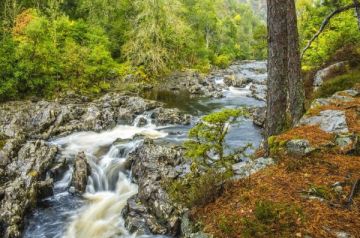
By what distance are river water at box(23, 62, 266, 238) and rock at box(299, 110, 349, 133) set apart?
465cm

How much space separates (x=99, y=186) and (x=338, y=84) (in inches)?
358

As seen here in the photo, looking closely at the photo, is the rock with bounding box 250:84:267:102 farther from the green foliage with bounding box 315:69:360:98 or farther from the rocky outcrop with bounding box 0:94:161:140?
the green foliage with bounding box 315:69:360:98

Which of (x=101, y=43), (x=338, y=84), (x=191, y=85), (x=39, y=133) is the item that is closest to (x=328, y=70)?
(x=338, y=84)

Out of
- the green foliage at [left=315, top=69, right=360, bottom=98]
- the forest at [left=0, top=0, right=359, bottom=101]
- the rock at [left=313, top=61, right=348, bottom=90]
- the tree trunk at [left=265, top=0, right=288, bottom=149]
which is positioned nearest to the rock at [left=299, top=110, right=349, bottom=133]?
the tree trunk at [left=265, top=0, right=288, bottom=149]

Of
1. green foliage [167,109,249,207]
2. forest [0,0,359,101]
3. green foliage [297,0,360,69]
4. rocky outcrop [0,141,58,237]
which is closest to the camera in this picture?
green foliage [167,109,249,207]

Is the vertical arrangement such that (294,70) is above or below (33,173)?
above

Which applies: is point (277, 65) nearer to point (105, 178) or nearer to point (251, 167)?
point (251, 167)

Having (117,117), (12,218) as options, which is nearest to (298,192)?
(12,218)

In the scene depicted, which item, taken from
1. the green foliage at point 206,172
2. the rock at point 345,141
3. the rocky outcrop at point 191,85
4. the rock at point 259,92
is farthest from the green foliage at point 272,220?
the rocky outcrop at point 191,85

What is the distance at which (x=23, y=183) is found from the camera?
910 cm

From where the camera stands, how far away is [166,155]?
1047cm

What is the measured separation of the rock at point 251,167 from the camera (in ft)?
18.9

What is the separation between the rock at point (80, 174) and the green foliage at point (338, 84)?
336 inches

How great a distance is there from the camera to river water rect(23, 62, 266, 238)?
27.0 ft
